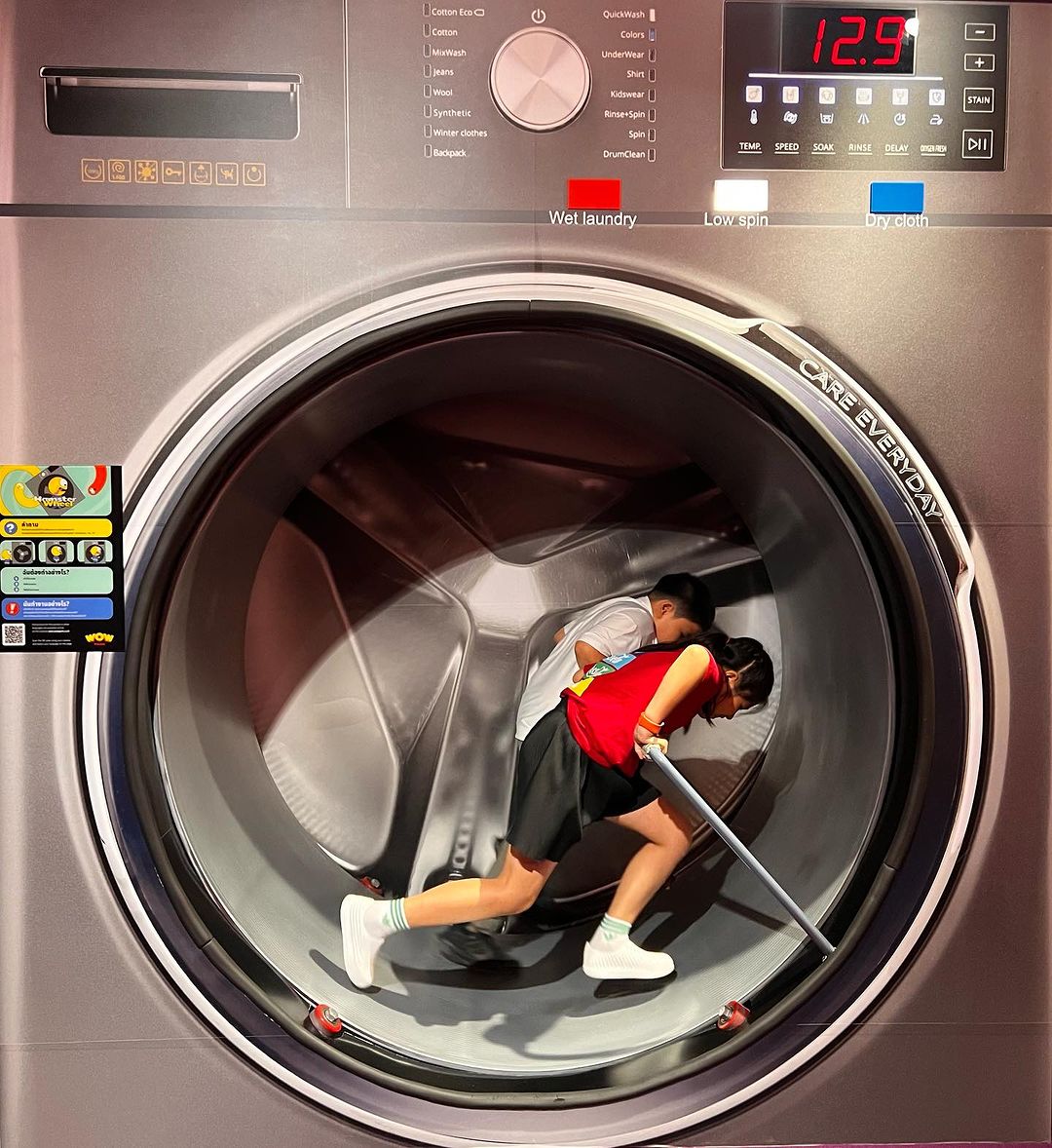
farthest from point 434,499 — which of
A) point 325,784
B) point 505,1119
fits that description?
point 505,1119

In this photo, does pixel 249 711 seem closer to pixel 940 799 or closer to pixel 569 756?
pixel 569 756

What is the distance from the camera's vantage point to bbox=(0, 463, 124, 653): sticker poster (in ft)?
3.07

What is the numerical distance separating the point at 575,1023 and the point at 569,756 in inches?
12.7

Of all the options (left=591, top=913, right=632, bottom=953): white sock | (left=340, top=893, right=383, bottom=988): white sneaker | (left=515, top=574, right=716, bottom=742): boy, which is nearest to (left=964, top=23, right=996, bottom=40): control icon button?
(left=515, top=574, right=716, bottom=742): boy

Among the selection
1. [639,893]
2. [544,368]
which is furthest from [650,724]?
[544,368]

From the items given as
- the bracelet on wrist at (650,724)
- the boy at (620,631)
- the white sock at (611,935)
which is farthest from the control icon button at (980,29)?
the white sock at (611,935)

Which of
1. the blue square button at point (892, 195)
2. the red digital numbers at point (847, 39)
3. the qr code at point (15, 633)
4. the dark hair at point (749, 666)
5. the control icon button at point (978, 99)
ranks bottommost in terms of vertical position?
the dark hair at point (749, 666)

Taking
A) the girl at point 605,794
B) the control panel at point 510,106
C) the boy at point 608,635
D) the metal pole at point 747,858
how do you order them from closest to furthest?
the control panel at point 510,106
the metal pole at point 747,858
the girl at point 605,794
the boy at point 608,635

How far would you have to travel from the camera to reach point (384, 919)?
1113 millimetres

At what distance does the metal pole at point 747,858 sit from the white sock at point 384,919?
1.23ft

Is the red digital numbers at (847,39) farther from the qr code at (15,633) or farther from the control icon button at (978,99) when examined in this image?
the qr code at (15,633)

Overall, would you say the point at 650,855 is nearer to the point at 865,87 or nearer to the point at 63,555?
the point at 63,555

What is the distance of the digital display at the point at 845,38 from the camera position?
0.94 metres

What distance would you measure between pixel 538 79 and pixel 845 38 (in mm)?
329
